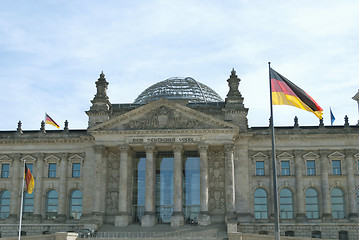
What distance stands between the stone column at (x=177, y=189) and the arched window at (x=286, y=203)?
14.2 meters

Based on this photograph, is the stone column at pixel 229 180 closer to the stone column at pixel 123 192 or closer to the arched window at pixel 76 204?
the stone column at pixel 123 192

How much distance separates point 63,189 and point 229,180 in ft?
76.5

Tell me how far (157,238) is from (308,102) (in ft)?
94.3

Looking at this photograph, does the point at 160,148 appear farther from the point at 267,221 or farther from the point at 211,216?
the point at 267,221

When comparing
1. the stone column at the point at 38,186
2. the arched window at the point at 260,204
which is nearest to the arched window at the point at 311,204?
the arched window at the point at 260,204

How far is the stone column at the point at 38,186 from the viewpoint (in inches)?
2800

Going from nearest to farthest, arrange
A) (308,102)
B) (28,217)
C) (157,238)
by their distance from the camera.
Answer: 1. (308,102)
2. (157,238)
3. (28,217)

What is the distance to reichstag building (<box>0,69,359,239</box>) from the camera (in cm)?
6675

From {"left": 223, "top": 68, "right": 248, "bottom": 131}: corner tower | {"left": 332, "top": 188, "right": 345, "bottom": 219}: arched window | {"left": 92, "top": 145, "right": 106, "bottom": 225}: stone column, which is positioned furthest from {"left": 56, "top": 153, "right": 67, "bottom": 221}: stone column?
{"left": 332, "top": 188, "right": 345, "bottom": 219}: arched window

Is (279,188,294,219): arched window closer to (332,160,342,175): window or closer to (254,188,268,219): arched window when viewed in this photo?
(254,188,268,219): arched window

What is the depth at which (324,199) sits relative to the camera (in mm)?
68438

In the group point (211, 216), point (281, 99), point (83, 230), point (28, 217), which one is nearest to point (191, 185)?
point (211, 216)

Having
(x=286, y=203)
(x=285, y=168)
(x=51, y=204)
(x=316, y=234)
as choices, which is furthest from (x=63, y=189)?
(x=316, y=234)

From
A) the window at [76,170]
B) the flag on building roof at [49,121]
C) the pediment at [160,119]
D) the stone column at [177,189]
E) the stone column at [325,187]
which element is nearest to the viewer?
the stone column at [177,189]
